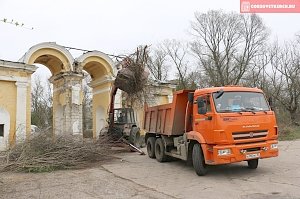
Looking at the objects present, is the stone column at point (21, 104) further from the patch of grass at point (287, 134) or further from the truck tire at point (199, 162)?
the patch of grass at point (287, 134)

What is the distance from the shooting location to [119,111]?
18.7 meters

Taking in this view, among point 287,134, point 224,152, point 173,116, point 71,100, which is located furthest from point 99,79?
point 224,152

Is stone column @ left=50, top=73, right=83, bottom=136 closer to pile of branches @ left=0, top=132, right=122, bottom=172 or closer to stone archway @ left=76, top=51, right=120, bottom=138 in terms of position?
stone archway @ left=76, top=51, right=120, bottom=138

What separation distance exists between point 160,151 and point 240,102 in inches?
183

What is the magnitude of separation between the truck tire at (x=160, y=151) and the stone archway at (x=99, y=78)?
9.58m

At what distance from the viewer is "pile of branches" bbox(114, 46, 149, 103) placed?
15637mm

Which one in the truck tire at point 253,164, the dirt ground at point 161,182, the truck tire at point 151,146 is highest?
the truck tire at point 151,146

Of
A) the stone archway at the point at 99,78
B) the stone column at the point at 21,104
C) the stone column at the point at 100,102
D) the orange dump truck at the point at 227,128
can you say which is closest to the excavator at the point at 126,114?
the orange dump truck at the point at 227,128

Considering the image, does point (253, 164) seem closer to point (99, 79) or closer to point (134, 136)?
point (134, 136)

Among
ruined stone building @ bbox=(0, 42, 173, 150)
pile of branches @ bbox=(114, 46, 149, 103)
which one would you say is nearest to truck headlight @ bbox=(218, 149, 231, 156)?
pile of branches @ bbox=(114, 46, 149, 103)

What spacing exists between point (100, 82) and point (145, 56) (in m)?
10.5

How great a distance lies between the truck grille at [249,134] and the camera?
9441 mm

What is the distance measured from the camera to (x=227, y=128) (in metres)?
9.34

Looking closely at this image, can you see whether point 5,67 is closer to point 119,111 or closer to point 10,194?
point 119,111
